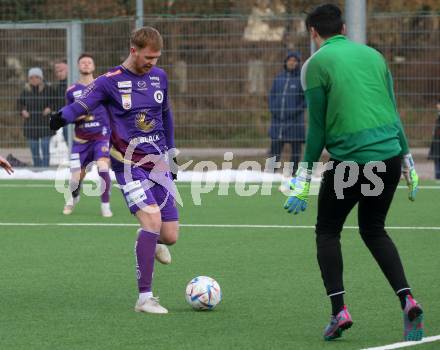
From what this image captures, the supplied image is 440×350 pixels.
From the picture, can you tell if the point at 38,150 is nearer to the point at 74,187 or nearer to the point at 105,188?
the point at 74,187

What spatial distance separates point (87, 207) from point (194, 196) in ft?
6.21

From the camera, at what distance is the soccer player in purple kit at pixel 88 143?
1396 cm

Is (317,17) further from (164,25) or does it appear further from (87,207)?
(164,25)

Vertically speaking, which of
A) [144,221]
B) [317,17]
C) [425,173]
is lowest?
[425,173]

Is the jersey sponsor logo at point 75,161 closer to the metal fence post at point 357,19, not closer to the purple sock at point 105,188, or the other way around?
the purple sock at point 105,188

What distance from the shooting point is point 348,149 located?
22.7 ft

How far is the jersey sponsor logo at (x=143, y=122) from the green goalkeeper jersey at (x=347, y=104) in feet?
5.53

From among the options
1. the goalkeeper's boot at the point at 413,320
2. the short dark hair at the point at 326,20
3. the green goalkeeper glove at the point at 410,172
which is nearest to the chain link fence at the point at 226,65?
the green goalkeeper glove at the point at 410,172

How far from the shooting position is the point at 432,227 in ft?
→ 41.9

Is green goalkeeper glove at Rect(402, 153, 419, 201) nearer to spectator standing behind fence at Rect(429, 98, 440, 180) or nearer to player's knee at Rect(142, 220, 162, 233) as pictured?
player's knee at Rect(142, 220, 162, 233)

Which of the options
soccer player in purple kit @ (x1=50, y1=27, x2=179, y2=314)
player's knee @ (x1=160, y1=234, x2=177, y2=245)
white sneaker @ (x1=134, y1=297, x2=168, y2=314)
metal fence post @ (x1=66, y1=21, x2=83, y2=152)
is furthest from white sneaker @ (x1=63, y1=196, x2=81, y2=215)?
white sneaker @ (x1=134, y1=297, x2=168, y2=314)

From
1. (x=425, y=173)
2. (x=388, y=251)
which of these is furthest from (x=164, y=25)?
(x=388, y=251)

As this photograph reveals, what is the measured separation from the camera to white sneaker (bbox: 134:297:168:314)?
7.97 meters

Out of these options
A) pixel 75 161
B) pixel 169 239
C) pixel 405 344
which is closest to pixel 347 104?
pixel 405 344
